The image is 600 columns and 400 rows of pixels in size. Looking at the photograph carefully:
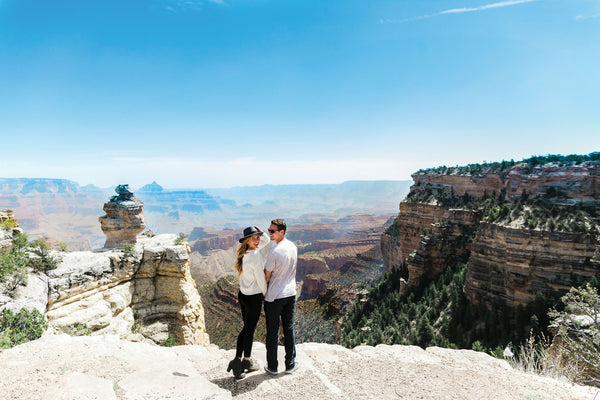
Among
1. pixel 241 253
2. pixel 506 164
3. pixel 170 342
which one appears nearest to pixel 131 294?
pixel 170 342

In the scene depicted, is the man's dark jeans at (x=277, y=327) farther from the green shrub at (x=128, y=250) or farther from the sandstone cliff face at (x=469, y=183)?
the sandstone cliff face at (x=469, y=183)

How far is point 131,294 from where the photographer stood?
14320mm

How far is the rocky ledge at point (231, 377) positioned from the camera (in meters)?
4.23

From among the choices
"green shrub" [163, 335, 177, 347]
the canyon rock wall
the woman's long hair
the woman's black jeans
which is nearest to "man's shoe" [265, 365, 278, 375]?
the woman's black jeans

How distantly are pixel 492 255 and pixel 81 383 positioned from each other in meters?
24.3

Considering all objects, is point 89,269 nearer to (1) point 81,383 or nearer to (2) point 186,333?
(2) point 186,333

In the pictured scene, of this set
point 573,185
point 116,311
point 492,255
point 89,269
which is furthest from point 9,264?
point 573,185

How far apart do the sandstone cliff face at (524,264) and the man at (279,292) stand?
68.5ft

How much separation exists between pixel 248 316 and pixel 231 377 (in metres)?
1.21

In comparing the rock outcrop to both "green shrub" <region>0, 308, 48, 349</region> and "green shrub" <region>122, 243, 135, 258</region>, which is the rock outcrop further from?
"green shrub" <region>0, 308, 48, 349</region>

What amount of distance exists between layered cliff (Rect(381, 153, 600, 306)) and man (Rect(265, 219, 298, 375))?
66.1ft

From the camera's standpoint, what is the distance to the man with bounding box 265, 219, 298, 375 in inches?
201

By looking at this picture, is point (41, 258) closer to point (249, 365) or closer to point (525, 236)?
point (249, 365)

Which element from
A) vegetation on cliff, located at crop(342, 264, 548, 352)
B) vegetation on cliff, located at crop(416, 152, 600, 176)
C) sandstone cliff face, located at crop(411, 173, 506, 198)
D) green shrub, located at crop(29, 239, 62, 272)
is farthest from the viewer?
sandstone cliff face, located at crop(411, 173, 506, 198)
